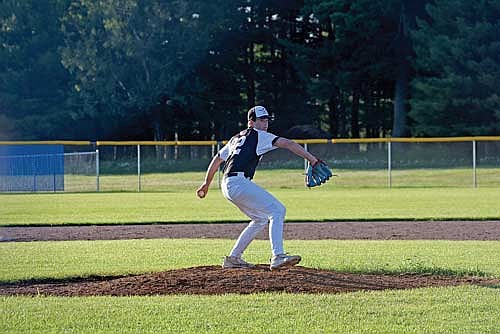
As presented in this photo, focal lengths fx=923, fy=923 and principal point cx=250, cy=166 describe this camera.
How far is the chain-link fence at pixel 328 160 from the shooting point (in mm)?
34438

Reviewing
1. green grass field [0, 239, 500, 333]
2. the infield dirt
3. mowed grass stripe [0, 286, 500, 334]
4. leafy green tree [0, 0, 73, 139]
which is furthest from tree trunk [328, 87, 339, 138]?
mowed grass stripe [0, 286, 500, 334]

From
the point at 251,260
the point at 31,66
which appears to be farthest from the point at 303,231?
the point at 31,66

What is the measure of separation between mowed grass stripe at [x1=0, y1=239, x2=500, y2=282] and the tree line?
101 feet

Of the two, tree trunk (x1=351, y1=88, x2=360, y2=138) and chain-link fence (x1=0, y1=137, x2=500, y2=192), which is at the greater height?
tree trunk (x1=351, y1=88, x2=360, y2=138)

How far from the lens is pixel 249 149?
398 inches

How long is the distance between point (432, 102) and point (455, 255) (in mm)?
33597

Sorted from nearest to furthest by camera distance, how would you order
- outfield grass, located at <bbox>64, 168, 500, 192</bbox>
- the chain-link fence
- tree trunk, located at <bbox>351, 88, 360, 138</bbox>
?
the chain-link fence
outfield grass, located at <bbox>64, 168, 500, 192</bbox>
tree trunk, located at <bbox>351, 88, 360, 138</bbox>

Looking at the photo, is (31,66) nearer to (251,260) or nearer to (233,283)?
(251,260)

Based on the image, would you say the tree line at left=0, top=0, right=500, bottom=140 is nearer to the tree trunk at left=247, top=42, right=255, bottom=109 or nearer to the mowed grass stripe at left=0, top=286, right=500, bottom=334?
the tree trunk at left=247, top=42, right=255, bottom=109

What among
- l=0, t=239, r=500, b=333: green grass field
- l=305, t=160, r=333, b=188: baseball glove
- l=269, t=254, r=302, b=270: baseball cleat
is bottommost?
l=0, t=239, r=500, b=333: green grass field

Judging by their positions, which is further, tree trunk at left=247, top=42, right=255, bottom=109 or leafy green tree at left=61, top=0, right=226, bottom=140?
tree trunk at left=247, top=42, right=255, bottom=109

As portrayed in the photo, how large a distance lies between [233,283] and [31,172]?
25440mm

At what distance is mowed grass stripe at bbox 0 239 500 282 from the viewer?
11.3 metres

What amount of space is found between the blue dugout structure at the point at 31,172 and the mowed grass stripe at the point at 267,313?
81.4 feet
